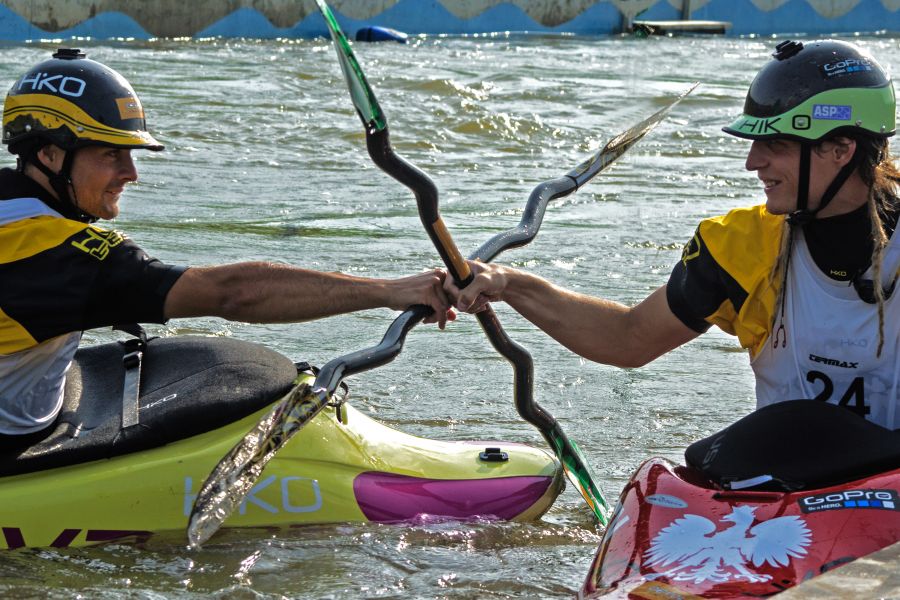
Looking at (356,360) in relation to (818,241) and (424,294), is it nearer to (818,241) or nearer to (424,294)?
(424,294)

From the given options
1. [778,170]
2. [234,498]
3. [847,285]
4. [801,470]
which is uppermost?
[778,170]

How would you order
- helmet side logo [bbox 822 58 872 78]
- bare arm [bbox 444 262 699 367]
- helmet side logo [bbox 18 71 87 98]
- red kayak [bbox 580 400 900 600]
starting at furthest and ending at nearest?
helmet side logo [bbox 18 71 87 98], bare arm [bbox 444 262 699 367], helmet side logo [bbox 822 58 872 78], red kayak [bbox 580 400 900 600]

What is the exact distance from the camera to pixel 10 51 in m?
14.2

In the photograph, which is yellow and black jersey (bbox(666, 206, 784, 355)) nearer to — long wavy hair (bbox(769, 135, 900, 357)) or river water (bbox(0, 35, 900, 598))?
long wavy hair (bbox(769, 135, 900, 357))

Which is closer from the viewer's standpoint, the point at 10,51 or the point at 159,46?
the point at 10,51

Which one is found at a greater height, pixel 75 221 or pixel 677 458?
pixel 75 221

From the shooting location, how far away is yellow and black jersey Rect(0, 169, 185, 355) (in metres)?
3.38

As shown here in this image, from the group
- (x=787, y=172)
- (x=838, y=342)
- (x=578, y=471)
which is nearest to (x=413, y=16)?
(x=578, y=471)

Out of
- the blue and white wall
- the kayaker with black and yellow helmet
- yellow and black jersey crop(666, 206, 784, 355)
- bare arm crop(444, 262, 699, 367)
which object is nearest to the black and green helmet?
yellow and black jersey crop(666, 206, 784, 355)

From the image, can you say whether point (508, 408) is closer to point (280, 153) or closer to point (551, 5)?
point (280, 153)

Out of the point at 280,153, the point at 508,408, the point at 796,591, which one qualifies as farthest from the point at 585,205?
the point at 796,591

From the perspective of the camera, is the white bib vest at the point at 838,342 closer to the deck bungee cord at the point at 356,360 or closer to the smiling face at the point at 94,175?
the deck bungee cord at the point at 356,360

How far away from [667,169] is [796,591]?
27.2 ft

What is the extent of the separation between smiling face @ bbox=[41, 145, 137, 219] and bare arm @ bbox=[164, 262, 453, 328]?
1.00ft
